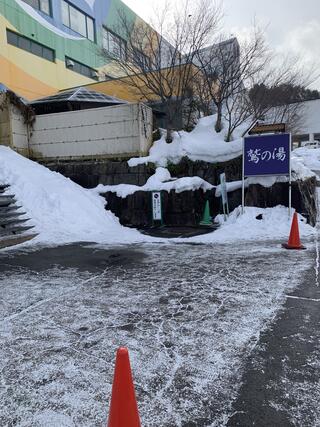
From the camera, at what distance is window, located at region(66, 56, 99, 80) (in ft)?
88.7

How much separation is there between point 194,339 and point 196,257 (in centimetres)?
349

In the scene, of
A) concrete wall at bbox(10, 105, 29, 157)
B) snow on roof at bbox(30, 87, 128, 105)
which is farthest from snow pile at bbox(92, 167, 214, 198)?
snow on roof at bbox(30, 87, 128, 105)

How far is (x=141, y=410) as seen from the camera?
2.35m

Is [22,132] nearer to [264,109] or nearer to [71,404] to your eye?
[264,109]

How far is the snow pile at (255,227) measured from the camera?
8844mm

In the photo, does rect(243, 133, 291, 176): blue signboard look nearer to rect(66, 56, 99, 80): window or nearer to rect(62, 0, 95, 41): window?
rect(66, 56, 99, 80): window

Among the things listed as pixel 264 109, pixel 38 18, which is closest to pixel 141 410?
pixel 264 109

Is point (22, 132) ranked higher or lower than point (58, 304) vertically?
higher

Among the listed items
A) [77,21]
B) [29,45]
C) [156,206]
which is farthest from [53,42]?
[156,206]

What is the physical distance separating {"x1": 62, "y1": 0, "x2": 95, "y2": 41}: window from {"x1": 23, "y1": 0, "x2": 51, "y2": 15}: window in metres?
1.54

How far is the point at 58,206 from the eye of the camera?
10.7 m

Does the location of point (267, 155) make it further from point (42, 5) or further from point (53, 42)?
point (42, 5)

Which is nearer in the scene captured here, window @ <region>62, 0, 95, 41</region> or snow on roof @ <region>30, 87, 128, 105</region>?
snow on roof @ <region>30, 87, 128, 105</region>

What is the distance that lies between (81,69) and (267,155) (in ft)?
76.0
